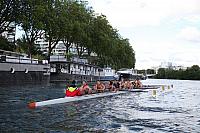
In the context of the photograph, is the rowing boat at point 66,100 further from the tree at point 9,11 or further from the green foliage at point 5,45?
the green foliage at point 5,45

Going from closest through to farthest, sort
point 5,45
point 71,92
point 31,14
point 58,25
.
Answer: point 71,92 < point 31,14 < point 58,25 < point 5,45

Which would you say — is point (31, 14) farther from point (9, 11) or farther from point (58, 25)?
point (58, 25)

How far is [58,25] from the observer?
7006cm

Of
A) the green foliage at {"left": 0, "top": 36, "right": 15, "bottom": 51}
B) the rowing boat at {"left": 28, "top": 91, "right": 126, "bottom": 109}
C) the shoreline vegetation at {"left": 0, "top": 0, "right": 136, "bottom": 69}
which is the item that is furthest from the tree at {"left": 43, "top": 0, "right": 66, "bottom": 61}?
the rowing boat at {"left": 28, "top": 91, "right": 126, "bottom": 109}

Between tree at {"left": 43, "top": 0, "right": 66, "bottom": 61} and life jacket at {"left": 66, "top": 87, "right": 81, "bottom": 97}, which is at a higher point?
tree at {"left": 43, "top": 0, "right": 66, "bottom": 61}

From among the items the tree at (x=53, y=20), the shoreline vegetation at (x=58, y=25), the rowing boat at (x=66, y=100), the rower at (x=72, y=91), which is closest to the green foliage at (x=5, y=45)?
the shoreline vegetation at (x=58, y=25)

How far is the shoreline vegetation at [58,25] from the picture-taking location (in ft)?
191

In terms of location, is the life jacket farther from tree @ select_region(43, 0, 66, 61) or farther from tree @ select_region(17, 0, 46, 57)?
tree @ select_region(43, 0, 66, 61)

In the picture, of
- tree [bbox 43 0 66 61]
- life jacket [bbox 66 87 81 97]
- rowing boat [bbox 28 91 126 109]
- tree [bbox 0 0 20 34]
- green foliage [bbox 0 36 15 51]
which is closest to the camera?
rowing boat [bbox 28 91 126 109]

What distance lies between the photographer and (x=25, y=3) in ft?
191

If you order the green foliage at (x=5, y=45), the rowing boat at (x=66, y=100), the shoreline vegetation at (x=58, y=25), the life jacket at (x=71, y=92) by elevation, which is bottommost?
the rowing boat at (x=66, y=100)

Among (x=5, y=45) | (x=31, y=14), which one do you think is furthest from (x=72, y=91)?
(x=5, y=45)

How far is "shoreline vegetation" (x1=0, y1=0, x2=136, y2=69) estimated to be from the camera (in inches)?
2293

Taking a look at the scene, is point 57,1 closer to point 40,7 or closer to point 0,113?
point 40,7
